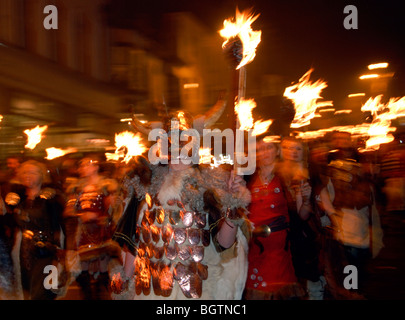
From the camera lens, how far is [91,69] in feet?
51.6

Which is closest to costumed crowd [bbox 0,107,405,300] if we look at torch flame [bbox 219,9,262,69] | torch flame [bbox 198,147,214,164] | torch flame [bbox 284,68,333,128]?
torch flame [bbox 198,147,214,164]

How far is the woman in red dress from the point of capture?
12.6 ft

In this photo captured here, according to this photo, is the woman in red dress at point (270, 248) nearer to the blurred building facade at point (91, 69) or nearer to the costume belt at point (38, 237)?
the costume belt at point (38, 237)

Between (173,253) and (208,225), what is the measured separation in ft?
1.06

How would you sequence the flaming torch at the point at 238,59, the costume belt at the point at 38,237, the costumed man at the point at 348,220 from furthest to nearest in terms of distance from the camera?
1. the costume belt at the point at 38,237
2. the costumed man at the point at 348,220
3. the flaming torch at the point at 238,59

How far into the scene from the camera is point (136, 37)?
56.9 feet

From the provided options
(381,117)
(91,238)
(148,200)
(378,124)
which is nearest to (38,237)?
(91,238)

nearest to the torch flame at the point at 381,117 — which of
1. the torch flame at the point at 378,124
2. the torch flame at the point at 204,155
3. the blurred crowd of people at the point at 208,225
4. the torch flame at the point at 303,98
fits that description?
the torch flame at the point at 378,124

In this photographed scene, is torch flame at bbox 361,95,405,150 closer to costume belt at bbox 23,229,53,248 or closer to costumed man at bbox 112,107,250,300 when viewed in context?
costumed man at bbox 112,107,250,300

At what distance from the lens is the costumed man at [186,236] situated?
2.83 m

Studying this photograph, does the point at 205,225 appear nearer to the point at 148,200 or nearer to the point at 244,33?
the point at 148,200

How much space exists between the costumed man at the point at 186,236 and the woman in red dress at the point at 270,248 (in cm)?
91

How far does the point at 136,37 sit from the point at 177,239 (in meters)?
→ 15.9

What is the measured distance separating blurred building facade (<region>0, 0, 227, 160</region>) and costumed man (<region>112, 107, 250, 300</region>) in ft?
23.1
